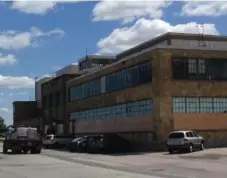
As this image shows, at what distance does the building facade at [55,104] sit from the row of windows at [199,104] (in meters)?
32.6

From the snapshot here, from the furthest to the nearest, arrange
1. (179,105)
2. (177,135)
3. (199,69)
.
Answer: (199,69) < (179,105) < (177,135)

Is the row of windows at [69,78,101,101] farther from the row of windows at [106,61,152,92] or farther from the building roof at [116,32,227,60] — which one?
the building roof at [116,32,227,60]

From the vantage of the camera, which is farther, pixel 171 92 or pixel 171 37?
pixel 171 37

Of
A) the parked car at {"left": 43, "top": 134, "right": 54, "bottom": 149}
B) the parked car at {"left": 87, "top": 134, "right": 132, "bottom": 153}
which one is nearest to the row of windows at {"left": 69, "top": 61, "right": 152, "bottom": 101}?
the parked car at {"left": 87, "top": 134, "right": 132, "bottom": 153}

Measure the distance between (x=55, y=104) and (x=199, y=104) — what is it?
3958 centimetres

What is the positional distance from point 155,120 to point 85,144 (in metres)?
6.37

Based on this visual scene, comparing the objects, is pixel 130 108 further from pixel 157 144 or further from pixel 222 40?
pixel 222 40

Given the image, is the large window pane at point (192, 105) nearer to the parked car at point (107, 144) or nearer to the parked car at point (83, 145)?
the parked car at point (107, 144)

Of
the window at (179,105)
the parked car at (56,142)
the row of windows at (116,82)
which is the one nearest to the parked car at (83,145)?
the row of windows at (116,82)

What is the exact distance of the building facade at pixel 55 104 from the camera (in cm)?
7575

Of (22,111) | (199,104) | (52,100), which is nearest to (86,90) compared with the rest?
(52,100)

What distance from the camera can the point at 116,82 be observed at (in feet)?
175

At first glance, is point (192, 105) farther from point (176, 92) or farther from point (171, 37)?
point (171, 37)

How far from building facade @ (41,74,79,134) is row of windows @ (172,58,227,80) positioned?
108 ft
